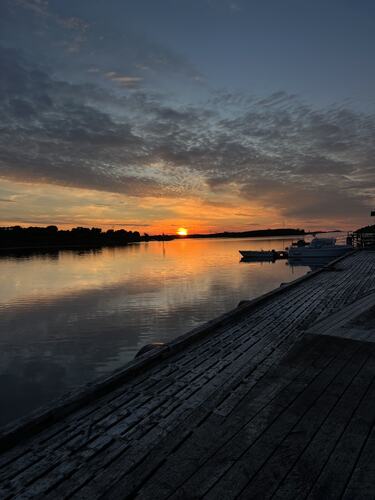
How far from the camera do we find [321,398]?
495cm

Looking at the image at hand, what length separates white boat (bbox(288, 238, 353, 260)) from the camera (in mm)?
48156

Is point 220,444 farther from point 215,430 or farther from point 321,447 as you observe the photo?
point 321,447

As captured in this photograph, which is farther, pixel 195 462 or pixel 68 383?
pixel 68 383

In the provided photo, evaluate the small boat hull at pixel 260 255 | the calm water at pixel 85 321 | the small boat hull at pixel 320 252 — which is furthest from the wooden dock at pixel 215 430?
the small boat hull at pixel 260 255

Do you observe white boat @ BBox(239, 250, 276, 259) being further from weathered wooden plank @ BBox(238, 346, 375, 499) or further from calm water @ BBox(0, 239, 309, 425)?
weathered wooden plank @ BBox(238, 346, 375, 499)

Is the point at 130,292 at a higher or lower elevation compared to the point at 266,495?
lower

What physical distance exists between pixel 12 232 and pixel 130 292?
555 ft

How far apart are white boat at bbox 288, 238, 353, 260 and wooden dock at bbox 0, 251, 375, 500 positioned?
43.9m

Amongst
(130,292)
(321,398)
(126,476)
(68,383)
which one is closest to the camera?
(126,476)

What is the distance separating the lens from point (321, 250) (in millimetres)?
50219

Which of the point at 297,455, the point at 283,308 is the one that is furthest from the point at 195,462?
the point at 283,308

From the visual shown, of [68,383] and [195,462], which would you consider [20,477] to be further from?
[68,383]

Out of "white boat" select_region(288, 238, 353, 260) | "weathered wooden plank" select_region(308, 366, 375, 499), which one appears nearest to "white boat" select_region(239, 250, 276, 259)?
"white boat" select_region(288, 238, 353, 260)

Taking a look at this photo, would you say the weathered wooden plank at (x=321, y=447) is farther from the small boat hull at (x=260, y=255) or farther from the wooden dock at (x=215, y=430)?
the small boat hull at (x=260, y=255)
